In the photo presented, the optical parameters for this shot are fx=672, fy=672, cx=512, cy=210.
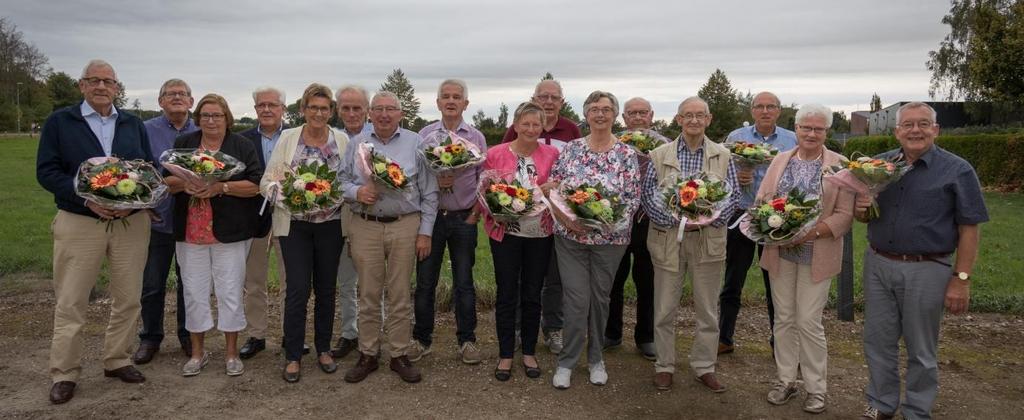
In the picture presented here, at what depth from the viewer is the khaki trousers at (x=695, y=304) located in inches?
204

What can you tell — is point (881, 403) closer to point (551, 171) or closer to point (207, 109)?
point (551, 171)

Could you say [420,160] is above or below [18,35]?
below

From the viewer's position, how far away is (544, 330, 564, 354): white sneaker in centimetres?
619

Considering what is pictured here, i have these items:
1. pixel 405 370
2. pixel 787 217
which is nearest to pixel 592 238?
pixel 787 217

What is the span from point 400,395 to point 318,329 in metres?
1.00

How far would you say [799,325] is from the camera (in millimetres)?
4980

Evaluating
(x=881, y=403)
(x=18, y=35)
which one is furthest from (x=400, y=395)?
(x=18, y=35)

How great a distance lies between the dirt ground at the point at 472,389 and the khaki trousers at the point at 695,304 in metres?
0.24

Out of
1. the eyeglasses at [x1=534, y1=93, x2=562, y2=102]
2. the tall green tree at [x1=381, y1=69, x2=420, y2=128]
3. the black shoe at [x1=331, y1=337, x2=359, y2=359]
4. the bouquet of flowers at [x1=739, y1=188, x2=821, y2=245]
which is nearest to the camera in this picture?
the bouquet of flowers at [x1=739, y1=188, x2=821, y2=245]

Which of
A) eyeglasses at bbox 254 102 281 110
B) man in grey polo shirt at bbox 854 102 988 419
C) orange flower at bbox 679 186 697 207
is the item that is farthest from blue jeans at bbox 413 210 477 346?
man in grey polo shirt at bbox 854 102 988 419

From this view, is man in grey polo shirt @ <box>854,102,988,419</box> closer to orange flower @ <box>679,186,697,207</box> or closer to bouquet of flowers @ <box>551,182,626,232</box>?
orange flower @ <box>679,186,697,207</box>

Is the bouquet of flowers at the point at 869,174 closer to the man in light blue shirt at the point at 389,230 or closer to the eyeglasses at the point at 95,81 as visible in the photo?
the man in light blue shirt at the point at 389,230

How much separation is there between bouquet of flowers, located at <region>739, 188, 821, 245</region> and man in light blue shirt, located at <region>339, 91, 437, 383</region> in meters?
2.51

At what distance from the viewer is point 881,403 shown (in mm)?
4684
